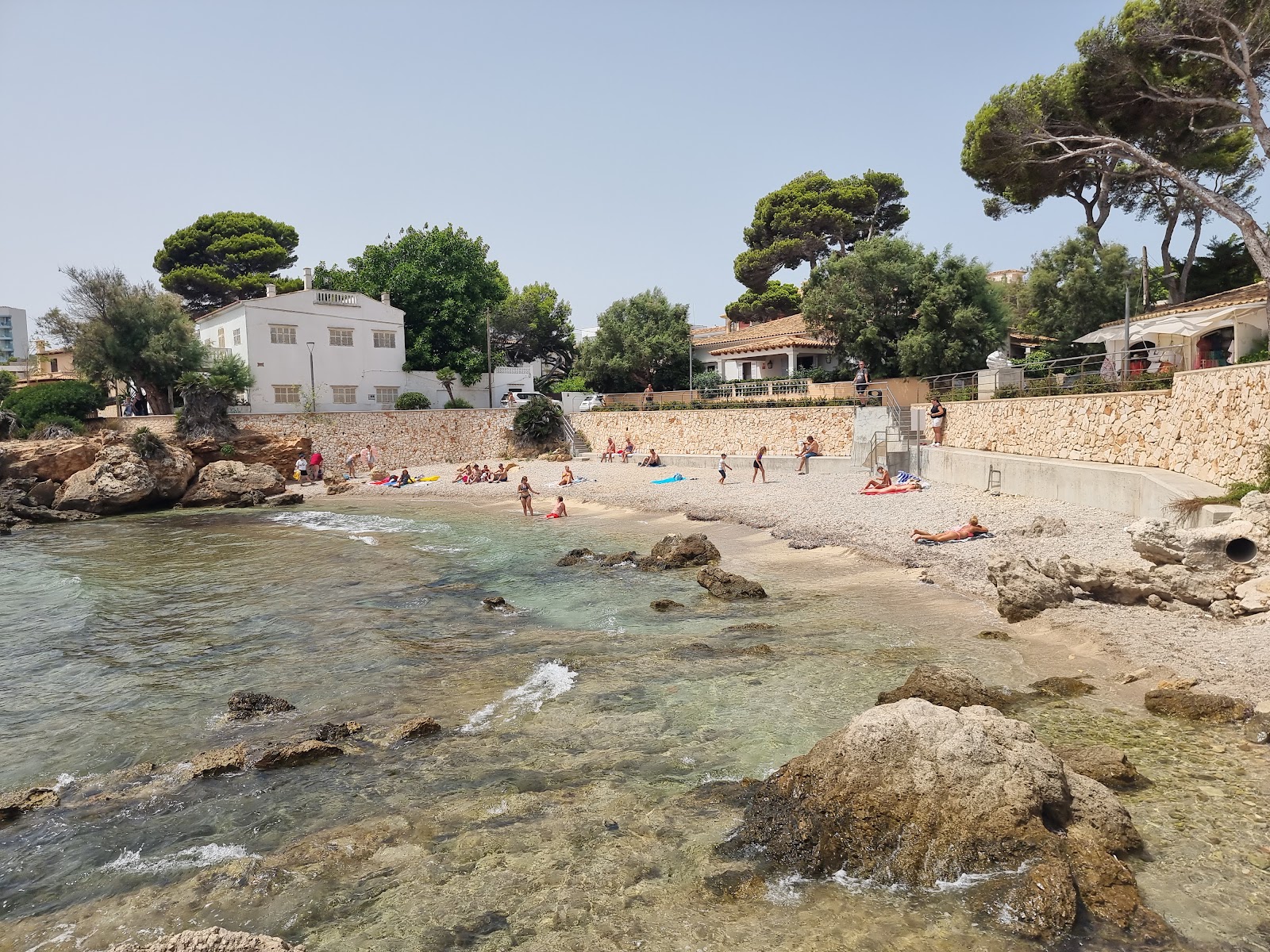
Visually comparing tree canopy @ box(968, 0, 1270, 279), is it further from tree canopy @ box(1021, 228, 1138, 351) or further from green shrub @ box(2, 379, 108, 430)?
green shrub @ box(2, 379, 108, 430)

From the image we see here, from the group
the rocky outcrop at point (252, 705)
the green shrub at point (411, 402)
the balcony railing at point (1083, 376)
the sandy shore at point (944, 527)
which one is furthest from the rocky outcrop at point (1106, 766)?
the green shrub at point (411, 402)

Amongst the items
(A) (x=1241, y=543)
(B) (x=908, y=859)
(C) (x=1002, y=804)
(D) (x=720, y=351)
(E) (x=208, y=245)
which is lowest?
(B) (x=908, y=859)

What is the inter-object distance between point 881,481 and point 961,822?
66.8 feet

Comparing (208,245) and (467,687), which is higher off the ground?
(208,245)

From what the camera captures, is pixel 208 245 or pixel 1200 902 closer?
pixel 1200 902

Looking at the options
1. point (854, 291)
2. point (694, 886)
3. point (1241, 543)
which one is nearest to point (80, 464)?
point (854, 291)

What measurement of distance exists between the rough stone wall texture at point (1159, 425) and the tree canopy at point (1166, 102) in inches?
Answer: 260

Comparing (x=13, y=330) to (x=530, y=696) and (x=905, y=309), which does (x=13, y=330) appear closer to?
(x=905, y=309)

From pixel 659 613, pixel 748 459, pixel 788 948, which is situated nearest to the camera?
pixel 788 948

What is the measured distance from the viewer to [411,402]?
47.0 metres

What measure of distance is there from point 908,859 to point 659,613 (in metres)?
8.72

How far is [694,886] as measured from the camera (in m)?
5.71

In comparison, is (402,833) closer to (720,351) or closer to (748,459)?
(748,459)

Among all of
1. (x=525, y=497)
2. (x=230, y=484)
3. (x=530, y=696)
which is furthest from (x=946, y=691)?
(x=230, y=484)
